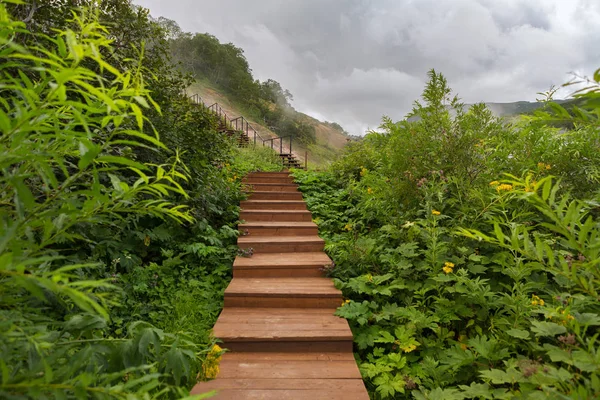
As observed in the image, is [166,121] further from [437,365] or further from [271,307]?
[437,365]

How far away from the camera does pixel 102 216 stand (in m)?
0.85

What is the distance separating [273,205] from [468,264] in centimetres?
356

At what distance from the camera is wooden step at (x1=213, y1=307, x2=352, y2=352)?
92.3 inches

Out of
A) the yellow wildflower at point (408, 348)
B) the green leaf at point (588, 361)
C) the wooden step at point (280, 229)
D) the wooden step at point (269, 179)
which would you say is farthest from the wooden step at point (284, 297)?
the wooden step at point (269, 179)

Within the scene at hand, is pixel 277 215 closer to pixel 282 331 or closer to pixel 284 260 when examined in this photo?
pixel 284 260

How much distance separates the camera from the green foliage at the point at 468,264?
4.74ft

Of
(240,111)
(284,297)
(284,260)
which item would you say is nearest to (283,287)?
(284,297)

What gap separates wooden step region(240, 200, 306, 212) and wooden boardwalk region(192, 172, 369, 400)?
0.89m

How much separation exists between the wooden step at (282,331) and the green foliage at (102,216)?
18cm

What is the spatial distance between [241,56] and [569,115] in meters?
40.9

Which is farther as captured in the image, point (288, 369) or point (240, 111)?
point (240, 111)

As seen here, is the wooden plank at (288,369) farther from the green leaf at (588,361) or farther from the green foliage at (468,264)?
the green leaf at (588,361)

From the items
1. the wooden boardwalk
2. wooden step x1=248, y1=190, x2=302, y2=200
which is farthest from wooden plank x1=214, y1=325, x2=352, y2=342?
wooden step x1=248, y1=190, x2=302, y2=200

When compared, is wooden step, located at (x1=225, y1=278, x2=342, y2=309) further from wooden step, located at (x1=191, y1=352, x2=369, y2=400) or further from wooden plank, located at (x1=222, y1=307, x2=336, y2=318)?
wooden step, located at (x1=191, y1=352, x2=369, y2=400)
